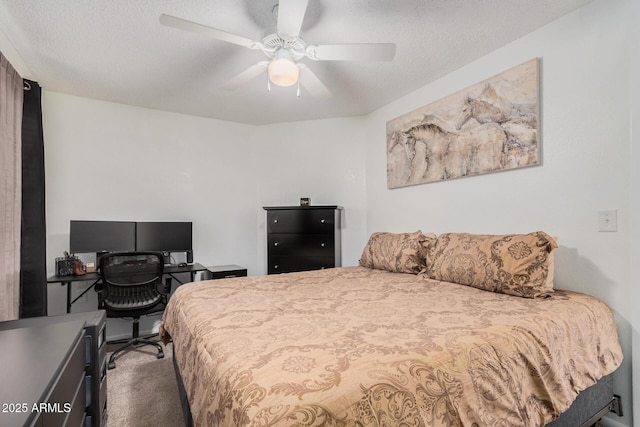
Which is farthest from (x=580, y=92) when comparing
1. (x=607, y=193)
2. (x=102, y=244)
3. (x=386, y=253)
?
(x=102, y=244)

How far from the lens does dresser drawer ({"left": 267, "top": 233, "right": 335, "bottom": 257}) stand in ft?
12.2

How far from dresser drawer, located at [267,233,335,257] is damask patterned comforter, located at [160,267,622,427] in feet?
5.74

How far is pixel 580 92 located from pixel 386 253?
1740 mm

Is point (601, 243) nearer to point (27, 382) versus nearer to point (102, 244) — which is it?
point (27, 382)

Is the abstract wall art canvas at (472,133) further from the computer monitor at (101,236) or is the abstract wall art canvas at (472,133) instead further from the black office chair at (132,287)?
the computer monitor at (101,236)

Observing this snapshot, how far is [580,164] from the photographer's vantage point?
196 cm

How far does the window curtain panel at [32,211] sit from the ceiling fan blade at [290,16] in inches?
95.4

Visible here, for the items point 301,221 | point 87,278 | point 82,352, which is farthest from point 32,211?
point 301,221

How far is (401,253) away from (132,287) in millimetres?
2386

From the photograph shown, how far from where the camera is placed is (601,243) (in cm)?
186

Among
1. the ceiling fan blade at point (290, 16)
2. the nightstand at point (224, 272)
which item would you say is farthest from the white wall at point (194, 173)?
the ceiling fan blade at point (290, 16)

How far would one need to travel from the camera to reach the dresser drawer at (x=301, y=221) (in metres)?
3.73

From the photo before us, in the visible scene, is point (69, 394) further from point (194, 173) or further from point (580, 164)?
point (194, 173)

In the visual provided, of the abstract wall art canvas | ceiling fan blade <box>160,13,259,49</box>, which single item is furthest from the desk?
the abstract wall art canvas
